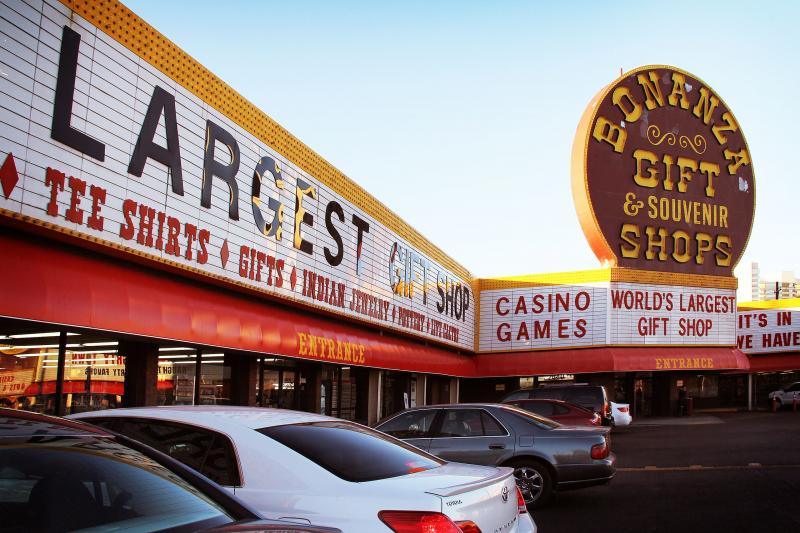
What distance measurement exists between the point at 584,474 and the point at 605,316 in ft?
82.8

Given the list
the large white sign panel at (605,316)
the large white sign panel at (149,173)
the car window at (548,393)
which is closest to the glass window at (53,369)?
the large white sign panel at (149,173)

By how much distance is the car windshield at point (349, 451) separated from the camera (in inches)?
201

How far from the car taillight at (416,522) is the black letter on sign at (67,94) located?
785 centimetres

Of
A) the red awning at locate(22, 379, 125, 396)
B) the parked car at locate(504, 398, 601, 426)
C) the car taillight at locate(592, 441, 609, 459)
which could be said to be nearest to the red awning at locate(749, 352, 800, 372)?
the parked car at locate(504, 398, 601, 426)

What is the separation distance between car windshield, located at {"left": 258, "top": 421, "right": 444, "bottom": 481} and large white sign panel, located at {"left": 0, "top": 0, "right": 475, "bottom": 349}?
5.94 meters

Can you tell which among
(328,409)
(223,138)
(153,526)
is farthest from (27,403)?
(328,409)

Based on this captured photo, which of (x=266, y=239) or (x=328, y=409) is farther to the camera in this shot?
(x=328, y=409)

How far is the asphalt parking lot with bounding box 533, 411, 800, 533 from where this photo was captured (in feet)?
30.6

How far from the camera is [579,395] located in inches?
908

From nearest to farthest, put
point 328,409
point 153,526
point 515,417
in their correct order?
point 153,526
point 515,417
point 328,409

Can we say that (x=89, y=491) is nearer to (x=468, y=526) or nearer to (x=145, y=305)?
(x=468, y=526)

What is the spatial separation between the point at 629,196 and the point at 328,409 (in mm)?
18660

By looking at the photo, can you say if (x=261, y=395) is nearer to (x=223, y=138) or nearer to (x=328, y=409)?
(x=328, y=409)

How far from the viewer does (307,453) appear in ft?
16.8
